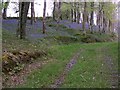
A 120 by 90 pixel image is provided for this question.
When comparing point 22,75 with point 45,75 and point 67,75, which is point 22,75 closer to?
point 45,75

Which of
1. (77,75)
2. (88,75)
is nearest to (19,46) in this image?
(77,75)

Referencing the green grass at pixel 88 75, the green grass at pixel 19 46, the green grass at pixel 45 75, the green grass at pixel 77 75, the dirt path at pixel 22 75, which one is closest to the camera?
the green grass at pixel 88 75

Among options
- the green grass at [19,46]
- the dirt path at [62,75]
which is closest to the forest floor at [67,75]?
A: the dirt path at [62,75]

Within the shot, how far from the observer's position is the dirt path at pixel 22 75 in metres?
15.4

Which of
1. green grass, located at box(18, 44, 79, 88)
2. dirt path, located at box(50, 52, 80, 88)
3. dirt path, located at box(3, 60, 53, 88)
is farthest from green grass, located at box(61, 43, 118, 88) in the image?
dirt path, located at box(3, 60, 53, 88)

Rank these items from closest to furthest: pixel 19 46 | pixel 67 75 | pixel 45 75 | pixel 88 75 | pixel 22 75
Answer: pixel 67 75 < pixel 45 75 < pixel 88 75 < pixel 22 75 < pixel 19 46

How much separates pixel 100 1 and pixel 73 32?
33.0 ft

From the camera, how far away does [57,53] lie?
86.7ft

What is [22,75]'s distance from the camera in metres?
17.4

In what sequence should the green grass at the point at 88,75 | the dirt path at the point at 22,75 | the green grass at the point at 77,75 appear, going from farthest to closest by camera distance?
the dirt path at the point at 22,75, the green grass at the point at 77,75, the green grass at the point at 88,75

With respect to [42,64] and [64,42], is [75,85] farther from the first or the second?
[64,42]

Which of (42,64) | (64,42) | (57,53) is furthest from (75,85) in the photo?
(64,42)

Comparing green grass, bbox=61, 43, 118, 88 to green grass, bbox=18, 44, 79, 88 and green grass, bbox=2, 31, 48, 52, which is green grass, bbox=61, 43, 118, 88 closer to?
green grass, bbox=18, 44, 79, 88

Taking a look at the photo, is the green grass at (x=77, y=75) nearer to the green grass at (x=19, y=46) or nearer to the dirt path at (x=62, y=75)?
the dirt path at (x=62, y=75)
